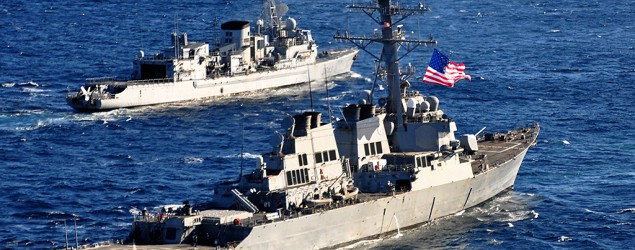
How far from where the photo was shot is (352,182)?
7512 cm

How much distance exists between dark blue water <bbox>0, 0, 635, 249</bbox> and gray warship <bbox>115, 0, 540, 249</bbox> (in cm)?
161

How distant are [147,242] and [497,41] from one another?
8760 cm

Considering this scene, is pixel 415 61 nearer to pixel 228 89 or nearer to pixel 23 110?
pixel 228 89

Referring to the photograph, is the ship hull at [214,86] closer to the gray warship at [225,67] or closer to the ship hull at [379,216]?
the gray warship at [225,67]

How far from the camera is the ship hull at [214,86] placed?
119 meters

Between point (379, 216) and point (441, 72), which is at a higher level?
point (441, 72)

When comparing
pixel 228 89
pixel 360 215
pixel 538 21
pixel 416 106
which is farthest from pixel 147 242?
pixel 538 21

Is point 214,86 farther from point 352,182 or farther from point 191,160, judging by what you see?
point 352,182

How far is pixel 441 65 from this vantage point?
80750 mm

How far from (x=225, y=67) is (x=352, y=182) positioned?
190 ft

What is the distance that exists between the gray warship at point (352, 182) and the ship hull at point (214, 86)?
3749 cm

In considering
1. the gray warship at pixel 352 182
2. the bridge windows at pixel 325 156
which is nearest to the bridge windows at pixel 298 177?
the gray warship at pixel 352 182

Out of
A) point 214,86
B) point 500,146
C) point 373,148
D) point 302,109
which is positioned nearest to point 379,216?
point 373,148

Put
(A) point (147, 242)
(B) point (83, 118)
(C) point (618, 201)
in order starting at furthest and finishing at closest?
(B) point (83, 118) < (C) point (618, 201) < (A) point (147, 242)
